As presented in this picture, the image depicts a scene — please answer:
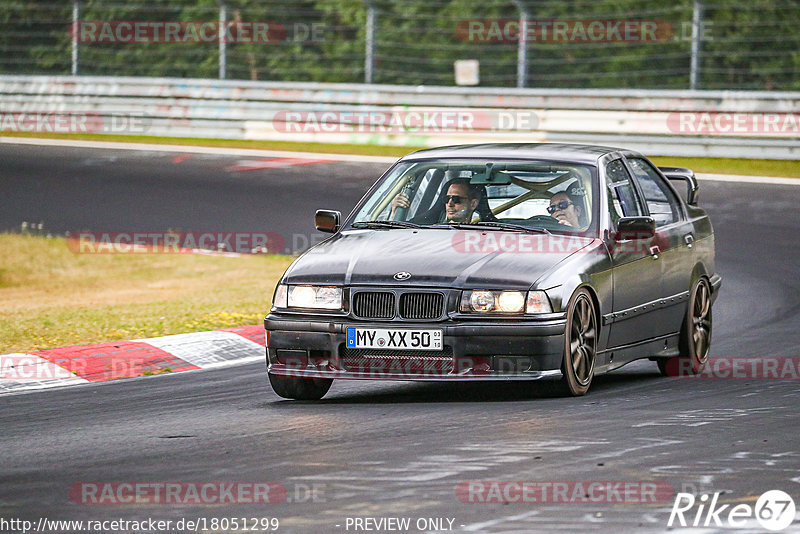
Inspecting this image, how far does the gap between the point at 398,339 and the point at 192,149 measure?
18237 millimetres

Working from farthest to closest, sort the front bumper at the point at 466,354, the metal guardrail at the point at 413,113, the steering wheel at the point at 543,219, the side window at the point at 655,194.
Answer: the metal guardrail at the point at 413,113 → the side window at the point at 655,194 → the steering wheel at the point at 543,219 → the front bumper at the point at 466,354

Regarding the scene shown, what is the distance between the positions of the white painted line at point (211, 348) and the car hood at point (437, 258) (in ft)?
6.92

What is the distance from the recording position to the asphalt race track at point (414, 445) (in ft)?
18.4

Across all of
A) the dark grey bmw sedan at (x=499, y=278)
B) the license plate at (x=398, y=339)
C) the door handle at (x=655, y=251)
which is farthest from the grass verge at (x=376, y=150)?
the license plate at (x=398, y=339)

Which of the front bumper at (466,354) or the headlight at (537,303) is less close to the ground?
the headlight at (537,303)

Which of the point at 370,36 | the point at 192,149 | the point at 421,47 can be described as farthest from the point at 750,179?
the point at 421,47

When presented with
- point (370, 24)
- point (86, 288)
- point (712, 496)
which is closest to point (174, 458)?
point (712, 496)

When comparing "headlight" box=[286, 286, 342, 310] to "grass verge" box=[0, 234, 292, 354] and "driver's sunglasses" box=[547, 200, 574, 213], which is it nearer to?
"driver's sunglasses" box=[547, 200, 574, 213]

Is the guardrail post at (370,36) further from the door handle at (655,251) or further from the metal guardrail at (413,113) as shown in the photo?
the door handle at (655,251)

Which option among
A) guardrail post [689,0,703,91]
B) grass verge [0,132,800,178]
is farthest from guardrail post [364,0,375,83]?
guardrail post [689,0,703,91]

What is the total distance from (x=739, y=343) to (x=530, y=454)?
4.81m

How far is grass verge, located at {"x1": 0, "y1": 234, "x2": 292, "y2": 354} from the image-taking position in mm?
11508

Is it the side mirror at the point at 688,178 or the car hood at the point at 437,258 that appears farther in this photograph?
the side mirror at the point at 688,178

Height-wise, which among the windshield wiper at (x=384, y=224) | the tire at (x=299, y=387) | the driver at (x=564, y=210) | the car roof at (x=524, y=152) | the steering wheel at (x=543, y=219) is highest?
the car roof at (x=524, y=152)
